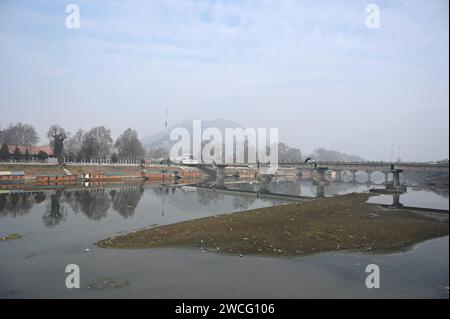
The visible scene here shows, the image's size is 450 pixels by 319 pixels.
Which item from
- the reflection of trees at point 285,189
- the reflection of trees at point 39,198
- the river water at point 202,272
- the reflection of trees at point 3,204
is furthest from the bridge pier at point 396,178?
the reflection of trees at point 3,204

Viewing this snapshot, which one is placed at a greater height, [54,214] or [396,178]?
[396,178]

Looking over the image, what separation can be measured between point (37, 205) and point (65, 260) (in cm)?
3310

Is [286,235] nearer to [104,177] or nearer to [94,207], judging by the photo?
[94,207]

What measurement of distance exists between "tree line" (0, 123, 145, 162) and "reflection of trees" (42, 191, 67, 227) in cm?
7844

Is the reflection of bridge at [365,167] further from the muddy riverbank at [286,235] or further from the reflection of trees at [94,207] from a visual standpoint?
the reflection of trees at [94,207]

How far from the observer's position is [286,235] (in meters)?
27.8

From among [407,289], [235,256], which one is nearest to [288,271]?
[235,256]

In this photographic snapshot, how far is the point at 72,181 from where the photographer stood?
95.8 m

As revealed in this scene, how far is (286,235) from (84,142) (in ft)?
415

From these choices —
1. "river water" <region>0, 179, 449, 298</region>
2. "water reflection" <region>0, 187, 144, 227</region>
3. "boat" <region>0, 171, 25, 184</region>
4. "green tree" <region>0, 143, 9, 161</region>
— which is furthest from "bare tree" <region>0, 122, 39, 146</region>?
"river water" <region>0, 179, 449, 298</region>

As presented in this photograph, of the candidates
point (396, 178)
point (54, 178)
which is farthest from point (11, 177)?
point (396, 178)

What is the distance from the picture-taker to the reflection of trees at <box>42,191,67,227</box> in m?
37.5

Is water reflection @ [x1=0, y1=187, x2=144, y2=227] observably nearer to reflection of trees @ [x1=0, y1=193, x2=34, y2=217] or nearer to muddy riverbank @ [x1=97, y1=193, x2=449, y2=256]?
reflection of trees @ [x1=0, y1=193, x2=34, y2=217]
